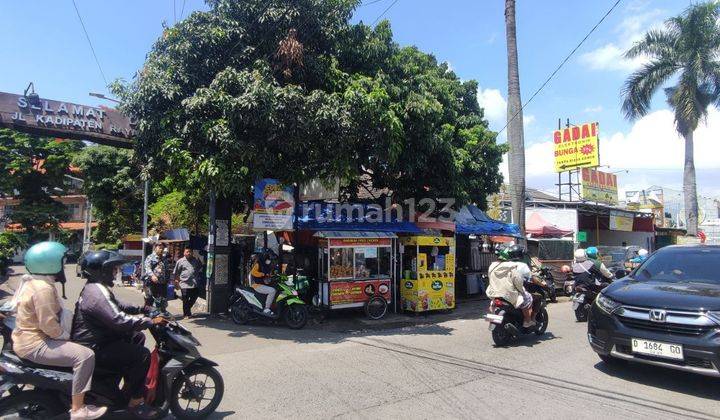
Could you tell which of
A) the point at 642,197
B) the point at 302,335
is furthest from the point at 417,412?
the point at 642,197

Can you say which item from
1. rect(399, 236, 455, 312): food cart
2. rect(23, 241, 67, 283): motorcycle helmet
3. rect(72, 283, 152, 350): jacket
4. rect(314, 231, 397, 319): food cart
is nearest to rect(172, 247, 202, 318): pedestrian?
rect(314, 231, 397, 319): food cart

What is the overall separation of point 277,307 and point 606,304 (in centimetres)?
635

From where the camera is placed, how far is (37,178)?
24.7 metres

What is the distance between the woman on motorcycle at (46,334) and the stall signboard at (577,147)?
1140 inches

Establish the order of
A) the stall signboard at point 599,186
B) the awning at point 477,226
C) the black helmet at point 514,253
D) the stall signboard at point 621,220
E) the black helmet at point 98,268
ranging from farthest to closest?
the stall signboard at point 599,186 < the stall signboard at point 621,220 < the awning at point 477,226 < the black helmet at point 514,253 < the black helmet at point 98,268

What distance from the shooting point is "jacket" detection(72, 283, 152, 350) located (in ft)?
13.3

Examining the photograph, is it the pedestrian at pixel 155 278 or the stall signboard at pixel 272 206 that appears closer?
the stall signboard at pixel 272 206

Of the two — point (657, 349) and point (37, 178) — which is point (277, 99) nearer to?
point (657, 349)

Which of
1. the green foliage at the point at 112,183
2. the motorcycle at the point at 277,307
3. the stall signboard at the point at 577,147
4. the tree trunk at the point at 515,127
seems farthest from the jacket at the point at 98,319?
the stall signboard at the point at 577,147

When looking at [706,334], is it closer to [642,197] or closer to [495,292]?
[495,292]

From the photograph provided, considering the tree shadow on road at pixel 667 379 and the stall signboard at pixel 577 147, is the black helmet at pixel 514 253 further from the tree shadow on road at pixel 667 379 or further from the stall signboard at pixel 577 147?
the stall signboard at pixel 577 147

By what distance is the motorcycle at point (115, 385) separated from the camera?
3736mm

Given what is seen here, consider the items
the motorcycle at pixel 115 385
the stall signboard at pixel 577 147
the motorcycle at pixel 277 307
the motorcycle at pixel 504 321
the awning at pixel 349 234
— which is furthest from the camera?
the stall signboard at pixel 577 147

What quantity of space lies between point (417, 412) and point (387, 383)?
3.35 ft
